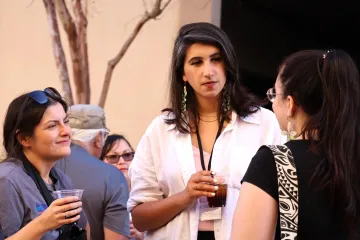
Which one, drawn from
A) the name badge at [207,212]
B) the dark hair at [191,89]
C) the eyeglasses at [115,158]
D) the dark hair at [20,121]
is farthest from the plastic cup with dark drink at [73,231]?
the eyeglasses at [115,158]

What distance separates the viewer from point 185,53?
2752 millimetres

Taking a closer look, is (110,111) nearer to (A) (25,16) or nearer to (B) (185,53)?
(A) (25,16)

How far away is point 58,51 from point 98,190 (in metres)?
2.70

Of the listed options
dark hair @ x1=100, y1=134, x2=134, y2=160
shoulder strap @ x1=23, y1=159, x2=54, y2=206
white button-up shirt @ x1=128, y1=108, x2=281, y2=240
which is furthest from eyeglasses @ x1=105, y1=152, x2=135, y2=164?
shoulder strap @ x1=23, y1=159, x2=54, y2=206

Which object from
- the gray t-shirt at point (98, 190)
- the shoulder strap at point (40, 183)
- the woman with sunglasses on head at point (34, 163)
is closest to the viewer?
the woman with sunglasses on head at point (34, 163)

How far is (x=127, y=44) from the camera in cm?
558

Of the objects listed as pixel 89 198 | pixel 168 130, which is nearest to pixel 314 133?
pixel 168 130

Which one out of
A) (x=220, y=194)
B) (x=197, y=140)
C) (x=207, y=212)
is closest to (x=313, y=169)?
(x=220, y=194)

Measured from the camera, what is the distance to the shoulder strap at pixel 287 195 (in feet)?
5.78

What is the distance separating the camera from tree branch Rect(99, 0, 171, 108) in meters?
5.50

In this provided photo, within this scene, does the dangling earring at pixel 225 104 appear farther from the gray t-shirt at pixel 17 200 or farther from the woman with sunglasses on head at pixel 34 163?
the gray t-shirt at pixel 17 200

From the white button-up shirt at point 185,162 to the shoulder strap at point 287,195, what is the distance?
795 mm

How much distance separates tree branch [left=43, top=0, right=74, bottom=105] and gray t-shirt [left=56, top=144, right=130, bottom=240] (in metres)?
2.35

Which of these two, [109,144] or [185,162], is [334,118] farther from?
[109,144]
